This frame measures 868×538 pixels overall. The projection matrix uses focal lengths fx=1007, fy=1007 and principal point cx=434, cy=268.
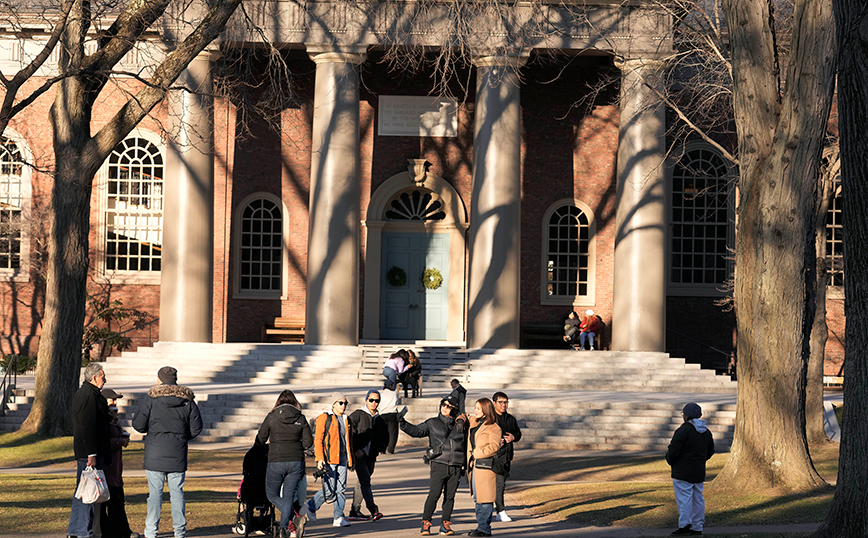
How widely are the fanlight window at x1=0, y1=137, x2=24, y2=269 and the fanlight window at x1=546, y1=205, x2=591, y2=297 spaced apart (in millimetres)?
15153

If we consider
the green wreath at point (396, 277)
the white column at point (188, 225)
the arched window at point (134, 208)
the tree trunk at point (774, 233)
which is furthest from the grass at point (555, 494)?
the arched window at point (134, 208)

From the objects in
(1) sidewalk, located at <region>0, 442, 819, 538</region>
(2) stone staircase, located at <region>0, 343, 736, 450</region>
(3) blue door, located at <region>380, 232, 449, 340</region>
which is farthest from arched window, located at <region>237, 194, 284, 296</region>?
(1) sidewalk, located at <region>0, 442, 819, 538</region>

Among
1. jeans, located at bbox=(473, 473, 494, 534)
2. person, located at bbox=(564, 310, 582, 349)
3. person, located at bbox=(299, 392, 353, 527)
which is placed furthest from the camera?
person, located at bbox=(564, 310, 582, 349)

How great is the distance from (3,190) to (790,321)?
77.0ft

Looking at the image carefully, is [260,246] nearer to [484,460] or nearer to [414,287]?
[414,287]

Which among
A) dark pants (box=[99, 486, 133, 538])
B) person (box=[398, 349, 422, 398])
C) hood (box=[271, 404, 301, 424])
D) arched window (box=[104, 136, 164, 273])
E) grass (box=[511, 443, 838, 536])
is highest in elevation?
arched window (box=[104, 136, 164, 273])

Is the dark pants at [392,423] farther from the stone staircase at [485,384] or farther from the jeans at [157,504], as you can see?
the stone staircase at [485,384]

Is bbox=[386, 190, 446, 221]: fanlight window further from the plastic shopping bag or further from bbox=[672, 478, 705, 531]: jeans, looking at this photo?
the plastic shopping bag

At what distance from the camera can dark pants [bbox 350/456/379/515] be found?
11.2 metres

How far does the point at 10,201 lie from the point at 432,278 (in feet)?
40.4

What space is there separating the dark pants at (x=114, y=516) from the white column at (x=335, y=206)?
14913 mm

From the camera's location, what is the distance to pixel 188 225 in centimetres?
2455

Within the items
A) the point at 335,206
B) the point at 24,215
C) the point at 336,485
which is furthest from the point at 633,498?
the point at 24,215

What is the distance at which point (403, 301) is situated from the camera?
1141 inches
